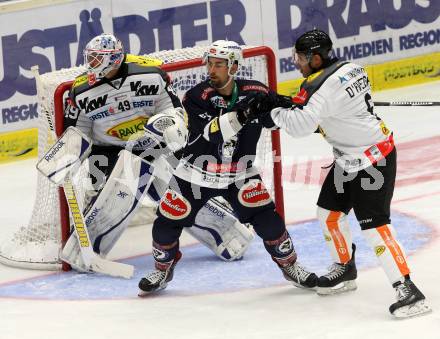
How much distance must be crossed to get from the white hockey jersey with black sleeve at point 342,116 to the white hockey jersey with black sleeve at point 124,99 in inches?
46.3

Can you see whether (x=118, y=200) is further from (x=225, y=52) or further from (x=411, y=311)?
(x=411, y=311)

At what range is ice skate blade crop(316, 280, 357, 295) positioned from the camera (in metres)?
5.64

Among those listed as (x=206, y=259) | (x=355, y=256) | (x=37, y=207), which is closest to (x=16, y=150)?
(x=37, y=207)

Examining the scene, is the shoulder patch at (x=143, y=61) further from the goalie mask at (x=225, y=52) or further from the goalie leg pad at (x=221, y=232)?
the goalie mask at (x=225, y=52)

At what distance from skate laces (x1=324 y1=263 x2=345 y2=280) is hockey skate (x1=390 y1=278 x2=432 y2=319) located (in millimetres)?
494

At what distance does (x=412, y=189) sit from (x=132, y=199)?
2.03 metres

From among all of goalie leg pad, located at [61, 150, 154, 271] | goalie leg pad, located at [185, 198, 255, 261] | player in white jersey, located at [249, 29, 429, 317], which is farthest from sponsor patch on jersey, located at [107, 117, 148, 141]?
player in white jersey, located at [249, 29, 429, 317]

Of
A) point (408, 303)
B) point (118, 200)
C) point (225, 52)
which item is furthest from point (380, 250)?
point (118, 200)

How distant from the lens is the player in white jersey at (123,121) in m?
6.26

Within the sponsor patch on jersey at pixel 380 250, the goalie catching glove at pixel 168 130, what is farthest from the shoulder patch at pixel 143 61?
the sponsor patch on jersey at pixel 380 250

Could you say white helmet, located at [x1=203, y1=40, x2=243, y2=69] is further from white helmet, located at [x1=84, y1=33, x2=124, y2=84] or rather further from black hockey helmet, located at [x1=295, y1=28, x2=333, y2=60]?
white helmet, located at [x1=84, y1=33, x2=124, y2=84]

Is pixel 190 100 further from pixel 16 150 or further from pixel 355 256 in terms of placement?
pixel 16 150

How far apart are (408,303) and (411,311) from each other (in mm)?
36

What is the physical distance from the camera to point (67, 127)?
6.31 metres
